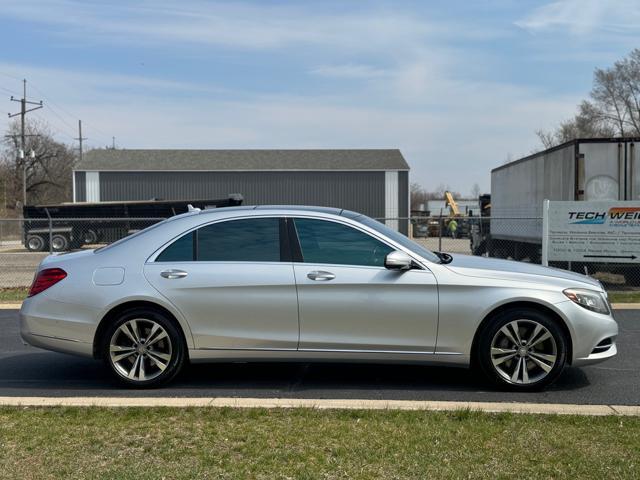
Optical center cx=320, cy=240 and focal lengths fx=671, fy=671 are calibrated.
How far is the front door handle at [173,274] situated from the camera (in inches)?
230

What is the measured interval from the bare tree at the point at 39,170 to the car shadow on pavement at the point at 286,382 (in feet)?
219

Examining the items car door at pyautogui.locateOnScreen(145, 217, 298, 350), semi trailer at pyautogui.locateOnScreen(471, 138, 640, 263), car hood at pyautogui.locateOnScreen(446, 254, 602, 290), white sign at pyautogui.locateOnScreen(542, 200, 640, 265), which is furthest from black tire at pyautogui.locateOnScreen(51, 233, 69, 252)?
car hood at pyautogui.locateOnScreen(446, 254, 602, 290)

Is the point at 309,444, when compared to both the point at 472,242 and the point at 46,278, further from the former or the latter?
the point at 472,242

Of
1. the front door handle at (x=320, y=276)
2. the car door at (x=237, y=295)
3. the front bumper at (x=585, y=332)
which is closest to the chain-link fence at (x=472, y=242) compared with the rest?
the front bumper at (x=585, y=332)

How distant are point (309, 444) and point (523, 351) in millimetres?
2291

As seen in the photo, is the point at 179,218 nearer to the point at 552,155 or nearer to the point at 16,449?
the point at 16,449

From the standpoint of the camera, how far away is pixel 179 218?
6207 mm

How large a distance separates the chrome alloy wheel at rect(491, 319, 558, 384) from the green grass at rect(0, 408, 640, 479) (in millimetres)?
859

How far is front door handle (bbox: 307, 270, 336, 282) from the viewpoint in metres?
5.73

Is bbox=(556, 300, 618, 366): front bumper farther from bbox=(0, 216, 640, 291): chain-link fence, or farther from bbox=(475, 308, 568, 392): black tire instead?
bbox=(0, 216, 640, 291): chain-link fence

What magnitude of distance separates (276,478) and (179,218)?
10.2ft

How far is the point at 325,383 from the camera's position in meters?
6.11

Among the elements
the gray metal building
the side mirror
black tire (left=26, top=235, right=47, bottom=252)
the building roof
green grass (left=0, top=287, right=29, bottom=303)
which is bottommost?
green grass (left=0, top=287, right=29, bottom=303)

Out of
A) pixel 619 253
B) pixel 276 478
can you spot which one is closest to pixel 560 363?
pixel 276 478
